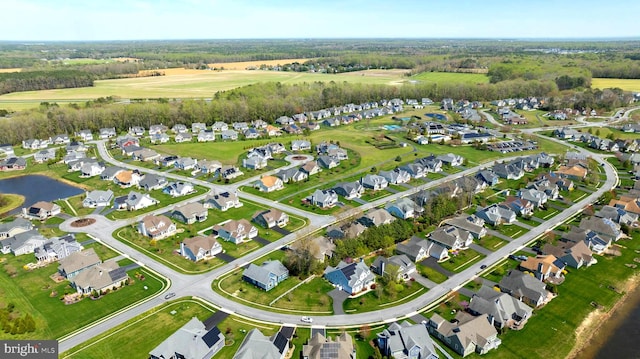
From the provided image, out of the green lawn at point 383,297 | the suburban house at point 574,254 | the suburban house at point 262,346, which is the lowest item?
→ the green lawn at point 383,297

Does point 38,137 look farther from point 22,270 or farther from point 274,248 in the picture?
point 274,248

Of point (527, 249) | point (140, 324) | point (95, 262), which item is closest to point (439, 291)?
point (527, 249)

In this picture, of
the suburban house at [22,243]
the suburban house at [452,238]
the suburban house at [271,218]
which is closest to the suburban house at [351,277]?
the suburban house at [452,238]

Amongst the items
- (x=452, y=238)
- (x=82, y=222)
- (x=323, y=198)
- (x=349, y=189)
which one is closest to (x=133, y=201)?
(x=82, y=222)

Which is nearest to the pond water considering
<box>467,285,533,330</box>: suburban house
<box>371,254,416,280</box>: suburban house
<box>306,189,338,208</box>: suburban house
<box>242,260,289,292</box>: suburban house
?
<box>306,189,338,208</box>: suburban house

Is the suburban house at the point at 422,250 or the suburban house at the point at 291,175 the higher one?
the suburban house at the point at 291,175

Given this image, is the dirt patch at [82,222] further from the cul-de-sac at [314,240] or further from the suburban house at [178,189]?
the suburban house at [178,189]

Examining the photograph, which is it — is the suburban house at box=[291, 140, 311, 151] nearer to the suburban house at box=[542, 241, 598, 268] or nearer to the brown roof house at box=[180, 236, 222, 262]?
the brown roof house at box=[180, 236, 222, 262]
